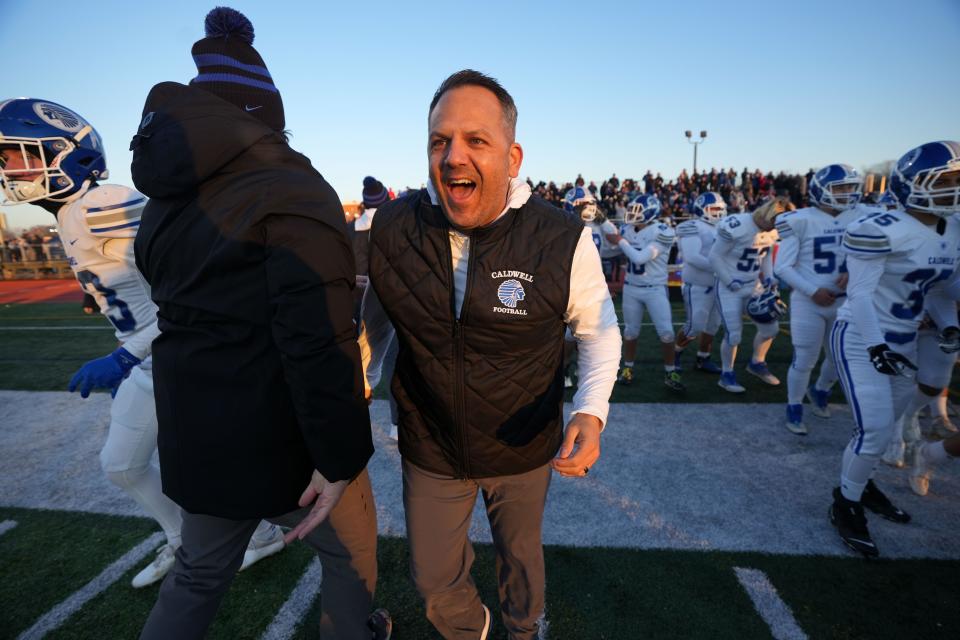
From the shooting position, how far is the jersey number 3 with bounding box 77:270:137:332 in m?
2.65

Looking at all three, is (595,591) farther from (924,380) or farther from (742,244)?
(742,244)

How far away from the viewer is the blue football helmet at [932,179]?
118 inches

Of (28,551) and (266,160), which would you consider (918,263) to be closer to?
(266,160)

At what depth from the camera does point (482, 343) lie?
185 cm

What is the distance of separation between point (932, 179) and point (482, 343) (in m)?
3.24

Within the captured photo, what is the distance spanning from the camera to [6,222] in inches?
1185

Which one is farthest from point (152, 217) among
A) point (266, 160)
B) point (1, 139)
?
point (1, 139)

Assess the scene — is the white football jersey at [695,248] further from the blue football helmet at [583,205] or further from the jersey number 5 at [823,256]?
the jersey number 5 at [823,256]

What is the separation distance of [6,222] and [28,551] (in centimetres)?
3883

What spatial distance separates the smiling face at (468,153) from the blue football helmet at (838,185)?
452cm

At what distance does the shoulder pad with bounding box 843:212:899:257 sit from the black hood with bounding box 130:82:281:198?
3.63 metres

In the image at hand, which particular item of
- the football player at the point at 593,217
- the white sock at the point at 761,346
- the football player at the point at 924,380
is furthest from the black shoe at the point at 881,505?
the football player at the point at 593,217

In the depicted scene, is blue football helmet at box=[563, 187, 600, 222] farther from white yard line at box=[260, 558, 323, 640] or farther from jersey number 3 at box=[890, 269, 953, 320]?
white yard line at box=[260, 558, 323, 640]

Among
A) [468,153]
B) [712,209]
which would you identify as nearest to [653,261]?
[712,209]
